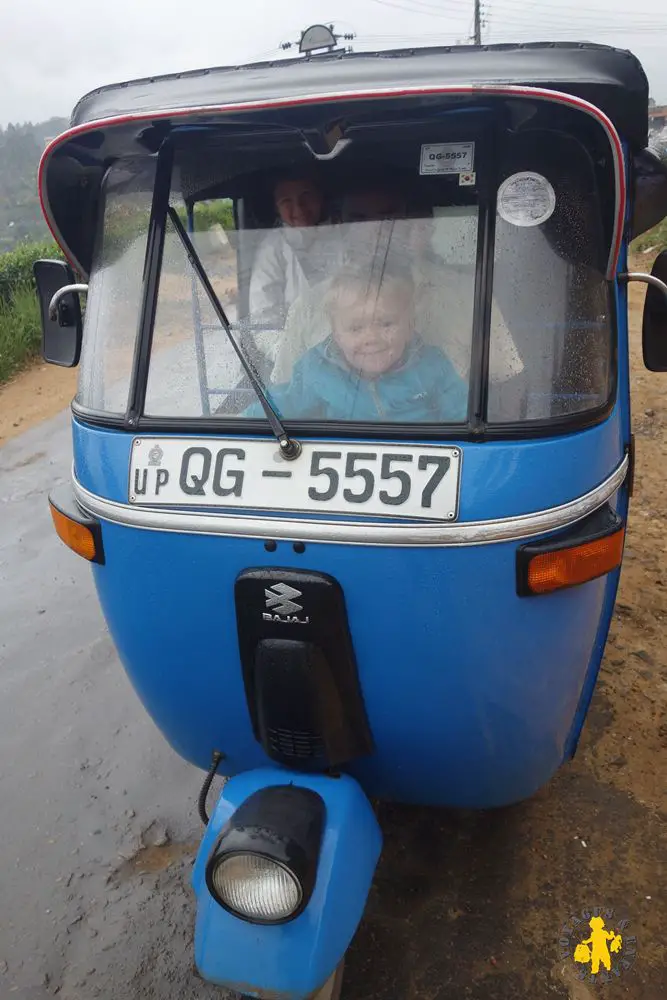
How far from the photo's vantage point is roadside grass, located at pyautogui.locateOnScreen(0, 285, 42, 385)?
391 inches

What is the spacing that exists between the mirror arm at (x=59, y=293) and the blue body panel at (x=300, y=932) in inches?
63.2

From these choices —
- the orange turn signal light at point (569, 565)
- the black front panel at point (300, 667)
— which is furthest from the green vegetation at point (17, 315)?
the orange turn signal light at point (569, 565)

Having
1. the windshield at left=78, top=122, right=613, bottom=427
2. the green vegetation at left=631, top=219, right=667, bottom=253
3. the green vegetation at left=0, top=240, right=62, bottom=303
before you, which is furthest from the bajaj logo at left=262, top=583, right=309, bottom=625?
the green vegetation at left=631, top=219, right=667, bottom=253

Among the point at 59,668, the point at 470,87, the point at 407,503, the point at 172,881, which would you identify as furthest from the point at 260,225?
the point at 59,668

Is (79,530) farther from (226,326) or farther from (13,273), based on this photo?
(13,273)

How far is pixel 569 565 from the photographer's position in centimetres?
175

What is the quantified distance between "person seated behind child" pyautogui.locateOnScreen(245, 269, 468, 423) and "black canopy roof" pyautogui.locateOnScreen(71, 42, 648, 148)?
0.43 m

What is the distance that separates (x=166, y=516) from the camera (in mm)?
1812

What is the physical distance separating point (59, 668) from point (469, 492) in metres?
2.73

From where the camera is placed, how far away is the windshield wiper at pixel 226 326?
1780mm

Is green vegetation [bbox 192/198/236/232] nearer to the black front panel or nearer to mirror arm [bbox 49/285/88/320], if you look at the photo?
mirror arm [bbox 49/285/88/320]

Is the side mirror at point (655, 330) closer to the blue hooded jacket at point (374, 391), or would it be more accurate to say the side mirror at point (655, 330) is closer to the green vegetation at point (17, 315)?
the blue hooded jacket at point (374, 391)

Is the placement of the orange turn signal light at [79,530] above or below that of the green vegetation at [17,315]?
above

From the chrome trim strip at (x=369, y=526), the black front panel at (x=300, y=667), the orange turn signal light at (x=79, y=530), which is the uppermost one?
the chrome trim strip at (x=369, y=526)
